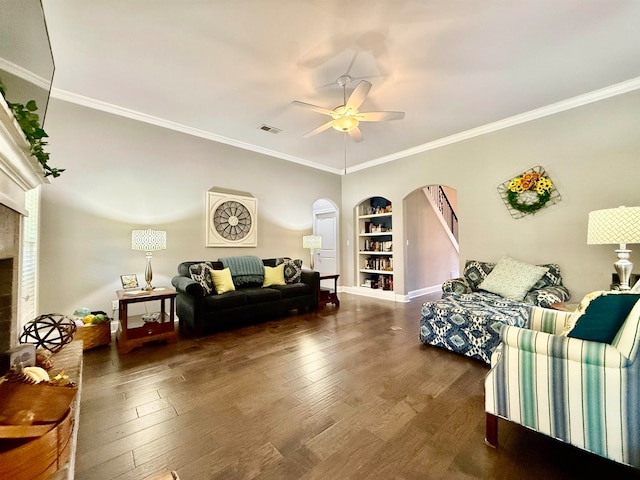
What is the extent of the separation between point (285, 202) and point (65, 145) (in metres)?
3.20

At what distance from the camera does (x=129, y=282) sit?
3.27 meters

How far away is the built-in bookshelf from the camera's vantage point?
5.70 metres

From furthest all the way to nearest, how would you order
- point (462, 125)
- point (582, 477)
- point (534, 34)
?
1. point (462, 125)
2. point (534, 34)
3. point (582, 477)

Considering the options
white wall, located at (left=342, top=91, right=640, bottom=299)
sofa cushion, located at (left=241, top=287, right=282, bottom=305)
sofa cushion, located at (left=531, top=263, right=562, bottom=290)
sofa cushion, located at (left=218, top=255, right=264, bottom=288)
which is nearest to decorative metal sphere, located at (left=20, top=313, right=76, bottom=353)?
sofa cushion, located at (left=241, top=287, right=282, bottom=305)

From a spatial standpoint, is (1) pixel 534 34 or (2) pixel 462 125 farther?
(2) pixel 462 125

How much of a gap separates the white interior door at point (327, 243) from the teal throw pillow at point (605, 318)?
5005mm

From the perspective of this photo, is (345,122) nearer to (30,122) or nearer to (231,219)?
(30,122)

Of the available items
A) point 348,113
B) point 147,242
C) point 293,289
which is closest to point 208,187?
point 147,242

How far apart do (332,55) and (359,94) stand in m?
0.42

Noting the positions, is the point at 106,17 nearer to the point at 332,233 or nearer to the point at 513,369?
the point at 513,369

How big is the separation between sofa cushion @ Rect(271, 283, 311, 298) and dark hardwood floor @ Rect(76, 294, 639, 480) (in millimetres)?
1221

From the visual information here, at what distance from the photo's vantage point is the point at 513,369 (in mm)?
1377

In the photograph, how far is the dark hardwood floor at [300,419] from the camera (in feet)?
4.24

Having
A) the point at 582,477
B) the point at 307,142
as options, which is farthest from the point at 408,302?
the point at 582,477
